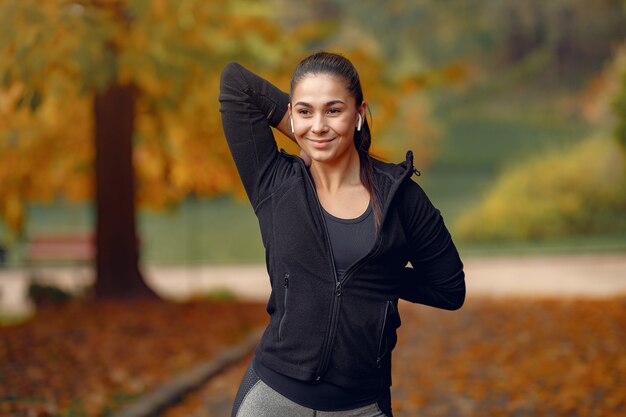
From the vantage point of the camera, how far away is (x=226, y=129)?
2.43m

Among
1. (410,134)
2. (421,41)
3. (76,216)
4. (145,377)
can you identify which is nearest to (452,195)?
(410,134)

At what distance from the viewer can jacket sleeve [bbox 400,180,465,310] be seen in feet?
7.55

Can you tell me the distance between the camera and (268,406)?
2.26 meters

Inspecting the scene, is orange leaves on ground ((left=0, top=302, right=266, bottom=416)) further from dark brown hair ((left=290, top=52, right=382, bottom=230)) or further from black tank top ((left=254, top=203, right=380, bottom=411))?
dark brown hair ((left=290, top=52, right=382, bottom=230))

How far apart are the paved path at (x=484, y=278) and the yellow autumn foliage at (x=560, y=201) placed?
1.08 m

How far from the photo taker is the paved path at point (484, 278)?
581 inches

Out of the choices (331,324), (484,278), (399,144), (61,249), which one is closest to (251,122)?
(331,324)

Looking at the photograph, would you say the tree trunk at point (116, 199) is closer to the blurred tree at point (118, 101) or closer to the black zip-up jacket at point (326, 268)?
the blurred tree at point (118, 101)

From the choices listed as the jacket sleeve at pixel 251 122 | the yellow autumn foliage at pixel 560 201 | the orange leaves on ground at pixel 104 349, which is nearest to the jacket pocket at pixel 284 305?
the jacket sleeve at pixel 251 122

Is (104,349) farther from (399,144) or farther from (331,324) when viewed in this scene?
(399,144)

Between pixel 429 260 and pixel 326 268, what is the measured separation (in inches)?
12.2

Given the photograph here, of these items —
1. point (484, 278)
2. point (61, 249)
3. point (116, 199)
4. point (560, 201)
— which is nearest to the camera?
point (116, 199)

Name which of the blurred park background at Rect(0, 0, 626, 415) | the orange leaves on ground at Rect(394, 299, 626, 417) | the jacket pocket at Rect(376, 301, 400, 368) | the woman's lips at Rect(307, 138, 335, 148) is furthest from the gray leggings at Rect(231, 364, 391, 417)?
the blurred park background at Rect(0, 0, 626, 415)

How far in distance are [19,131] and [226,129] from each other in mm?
10271
